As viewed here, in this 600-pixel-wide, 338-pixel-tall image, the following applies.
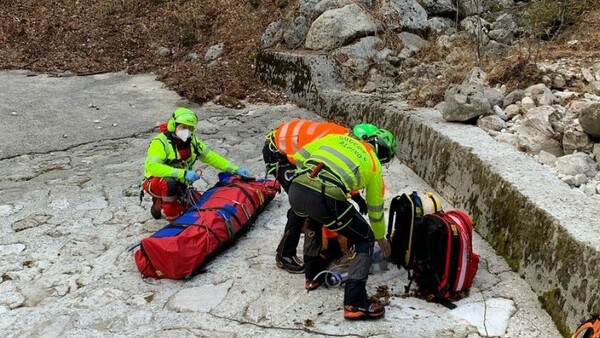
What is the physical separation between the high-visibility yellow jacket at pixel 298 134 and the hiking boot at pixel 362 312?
1496 mm

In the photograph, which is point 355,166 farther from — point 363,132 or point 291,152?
point 291,152

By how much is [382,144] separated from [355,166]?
46 centimetres

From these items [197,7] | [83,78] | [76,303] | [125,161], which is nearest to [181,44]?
[197,7]

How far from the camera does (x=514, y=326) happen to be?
3.60 m

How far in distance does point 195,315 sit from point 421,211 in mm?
1783

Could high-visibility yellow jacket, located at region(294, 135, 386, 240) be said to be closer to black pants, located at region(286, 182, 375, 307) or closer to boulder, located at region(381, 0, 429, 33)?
black pants, located at region(286, 182, 375, 307)

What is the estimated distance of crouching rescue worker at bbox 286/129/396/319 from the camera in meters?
3.71

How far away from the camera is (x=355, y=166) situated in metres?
3.70

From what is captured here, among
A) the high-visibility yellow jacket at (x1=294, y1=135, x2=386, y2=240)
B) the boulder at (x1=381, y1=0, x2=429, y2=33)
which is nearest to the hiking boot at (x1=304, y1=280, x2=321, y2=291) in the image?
the high-visibility yellow jacket at (x1=294, y1=135, x2=386, y2=240)

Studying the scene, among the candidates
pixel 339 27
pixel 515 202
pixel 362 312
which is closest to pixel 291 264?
pixel 362 312

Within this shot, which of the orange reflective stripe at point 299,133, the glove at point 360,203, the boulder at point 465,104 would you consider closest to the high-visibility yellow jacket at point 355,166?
the glove at point 360,203

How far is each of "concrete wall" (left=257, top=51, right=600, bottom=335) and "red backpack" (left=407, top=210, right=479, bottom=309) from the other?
0.44 metres

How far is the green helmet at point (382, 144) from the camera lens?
4059 millimetres

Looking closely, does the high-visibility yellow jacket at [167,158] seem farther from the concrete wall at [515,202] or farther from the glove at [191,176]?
the concrete wall at [515,202]
